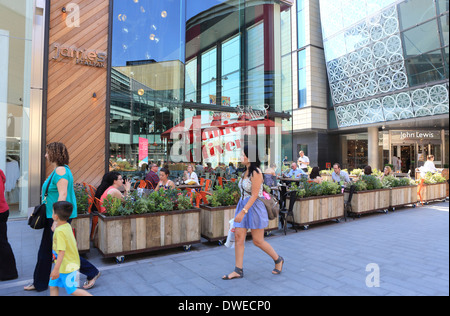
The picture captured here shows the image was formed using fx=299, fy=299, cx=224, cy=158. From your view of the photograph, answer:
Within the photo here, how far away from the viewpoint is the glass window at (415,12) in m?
16.4

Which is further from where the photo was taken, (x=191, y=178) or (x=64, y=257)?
(x=191, y=178)

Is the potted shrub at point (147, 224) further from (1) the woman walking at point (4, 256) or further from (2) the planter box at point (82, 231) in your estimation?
(1) the woman walking at point (4, 256)

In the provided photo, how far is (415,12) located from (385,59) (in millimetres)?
2952

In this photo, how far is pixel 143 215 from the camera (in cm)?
474

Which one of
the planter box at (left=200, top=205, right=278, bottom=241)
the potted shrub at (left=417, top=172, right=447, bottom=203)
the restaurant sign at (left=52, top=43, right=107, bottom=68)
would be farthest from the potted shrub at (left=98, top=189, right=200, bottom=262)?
the potted shrub at (left=417, top=172, right=447, bottom=203)

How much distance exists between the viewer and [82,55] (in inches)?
315

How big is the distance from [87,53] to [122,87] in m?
1.59

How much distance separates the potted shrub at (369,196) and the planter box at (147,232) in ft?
16.4

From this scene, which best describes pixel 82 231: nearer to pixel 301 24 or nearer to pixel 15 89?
pixel 15 89

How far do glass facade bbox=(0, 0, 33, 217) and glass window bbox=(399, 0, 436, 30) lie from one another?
18.7 meters

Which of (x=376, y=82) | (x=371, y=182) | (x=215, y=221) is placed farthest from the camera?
(x=376, y=82)

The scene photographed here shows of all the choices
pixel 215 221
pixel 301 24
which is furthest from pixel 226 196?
pixel 301 24

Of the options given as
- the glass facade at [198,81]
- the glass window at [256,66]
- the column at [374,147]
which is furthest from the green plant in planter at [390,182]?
the column at [374,147]
